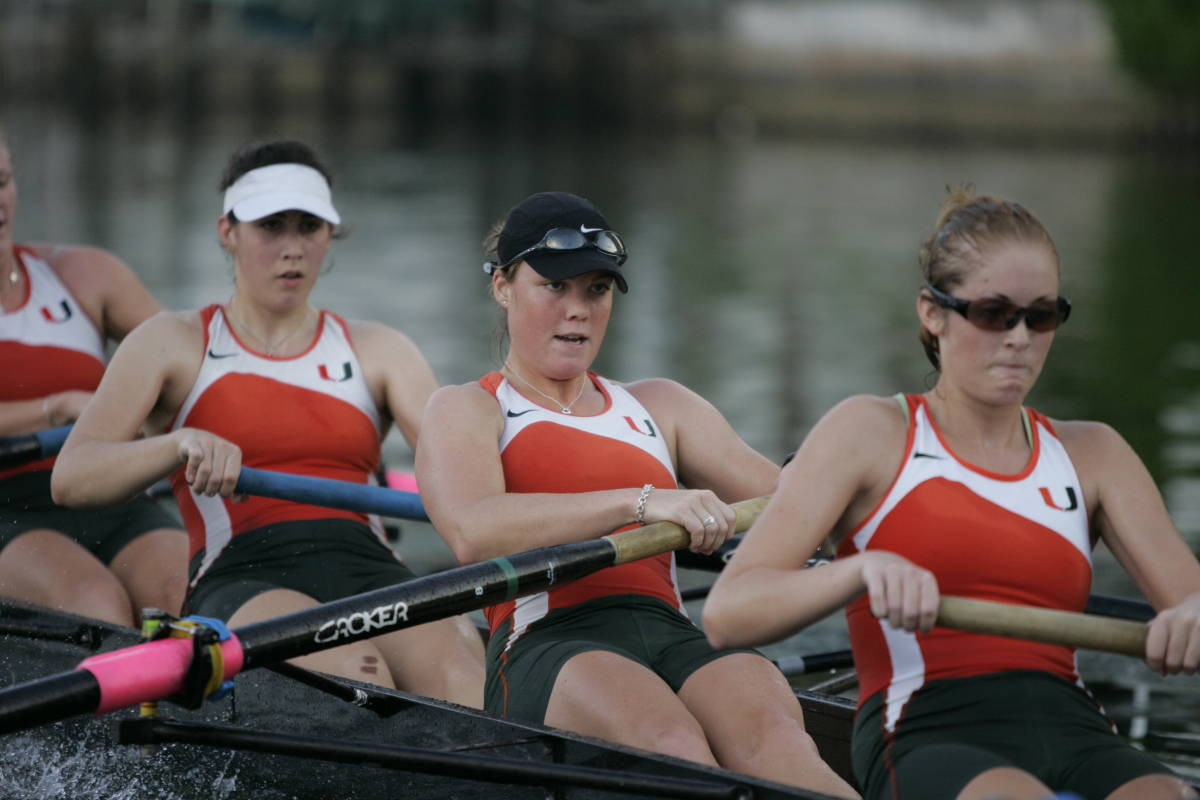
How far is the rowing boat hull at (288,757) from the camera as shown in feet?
11.4

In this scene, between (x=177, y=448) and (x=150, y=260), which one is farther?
(x=150, y=260)

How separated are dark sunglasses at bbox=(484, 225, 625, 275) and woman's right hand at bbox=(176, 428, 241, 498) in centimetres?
96

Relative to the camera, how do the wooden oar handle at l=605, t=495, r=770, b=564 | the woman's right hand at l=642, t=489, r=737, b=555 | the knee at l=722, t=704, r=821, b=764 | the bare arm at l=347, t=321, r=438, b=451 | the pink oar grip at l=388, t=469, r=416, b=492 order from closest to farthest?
the knee at l=722, t=704, r=821, b=764 < the wooden oar handle at l=605, t=495, r=770, b=564 < the woman's right hand at l=642, t=489, r=737, b=555 < the bare arm at l=347, t=321, r=438, b=451 < the pink oar grip at l=388, t=469, r=416, b=492

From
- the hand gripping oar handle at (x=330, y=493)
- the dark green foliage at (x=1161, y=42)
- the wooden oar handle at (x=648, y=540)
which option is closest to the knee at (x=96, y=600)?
the hand gripping oar handle at (x=330, y=493)

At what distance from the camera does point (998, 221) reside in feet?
10.5

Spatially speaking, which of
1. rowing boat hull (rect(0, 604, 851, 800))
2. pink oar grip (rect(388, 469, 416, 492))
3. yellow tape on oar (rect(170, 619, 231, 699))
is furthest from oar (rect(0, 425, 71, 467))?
yellow tape on oar (rect(170, 619, 231, 699))

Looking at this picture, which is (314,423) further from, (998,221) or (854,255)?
(854,255)

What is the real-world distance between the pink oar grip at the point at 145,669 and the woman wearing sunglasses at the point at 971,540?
1000mm

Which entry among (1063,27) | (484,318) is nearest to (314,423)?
(484,318)

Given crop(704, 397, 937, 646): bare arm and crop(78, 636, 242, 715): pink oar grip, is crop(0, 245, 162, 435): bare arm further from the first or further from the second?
crop(704, 397, 937, 646): bare arm

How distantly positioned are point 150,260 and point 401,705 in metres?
16.0

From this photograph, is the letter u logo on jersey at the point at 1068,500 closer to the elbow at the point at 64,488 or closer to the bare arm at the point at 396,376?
the bare arm at the point at 396,376

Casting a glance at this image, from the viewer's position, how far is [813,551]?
3180 mm

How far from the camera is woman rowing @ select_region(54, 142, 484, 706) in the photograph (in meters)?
4.45
